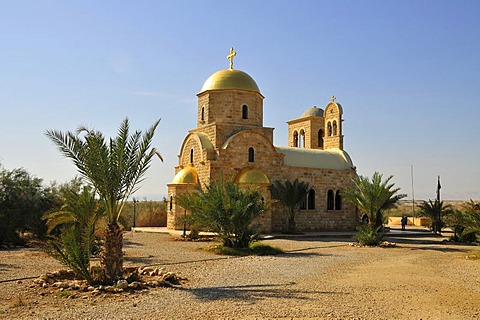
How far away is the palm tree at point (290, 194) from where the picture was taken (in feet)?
79.6

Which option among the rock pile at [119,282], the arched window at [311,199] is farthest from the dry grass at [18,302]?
the arched window at [311,199]

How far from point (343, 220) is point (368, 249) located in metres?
10.2

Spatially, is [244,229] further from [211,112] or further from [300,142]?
[300,142]

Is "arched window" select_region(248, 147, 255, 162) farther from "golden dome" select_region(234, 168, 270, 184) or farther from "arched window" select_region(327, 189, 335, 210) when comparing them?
"arched window" select_region(327, 189, 335, 210)

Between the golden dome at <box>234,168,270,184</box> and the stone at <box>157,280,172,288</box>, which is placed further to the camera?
the golden dome at <box>234,168,270,184</box>

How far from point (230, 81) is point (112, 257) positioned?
58.1ft

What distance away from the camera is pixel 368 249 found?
17938mm

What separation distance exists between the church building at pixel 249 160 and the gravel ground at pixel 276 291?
933 cm

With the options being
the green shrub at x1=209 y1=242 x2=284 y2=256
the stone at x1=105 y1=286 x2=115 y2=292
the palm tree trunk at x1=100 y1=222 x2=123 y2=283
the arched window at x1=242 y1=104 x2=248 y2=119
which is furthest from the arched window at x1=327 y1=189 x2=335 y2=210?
the stone at x1=105 y1=286 x2=115 y2=292

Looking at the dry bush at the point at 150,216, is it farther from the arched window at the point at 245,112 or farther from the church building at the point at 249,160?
the arched window at the point at 245,112

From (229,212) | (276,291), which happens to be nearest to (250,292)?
(276,291)

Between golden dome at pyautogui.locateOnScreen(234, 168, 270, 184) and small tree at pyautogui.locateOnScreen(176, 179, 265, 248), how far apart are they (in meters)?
6.23

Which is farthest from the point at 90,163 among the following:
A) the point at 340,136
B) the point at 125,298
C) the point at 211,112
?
the point at 340,136

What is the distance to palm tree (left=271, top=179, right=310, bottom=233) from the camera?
79.6 feet
